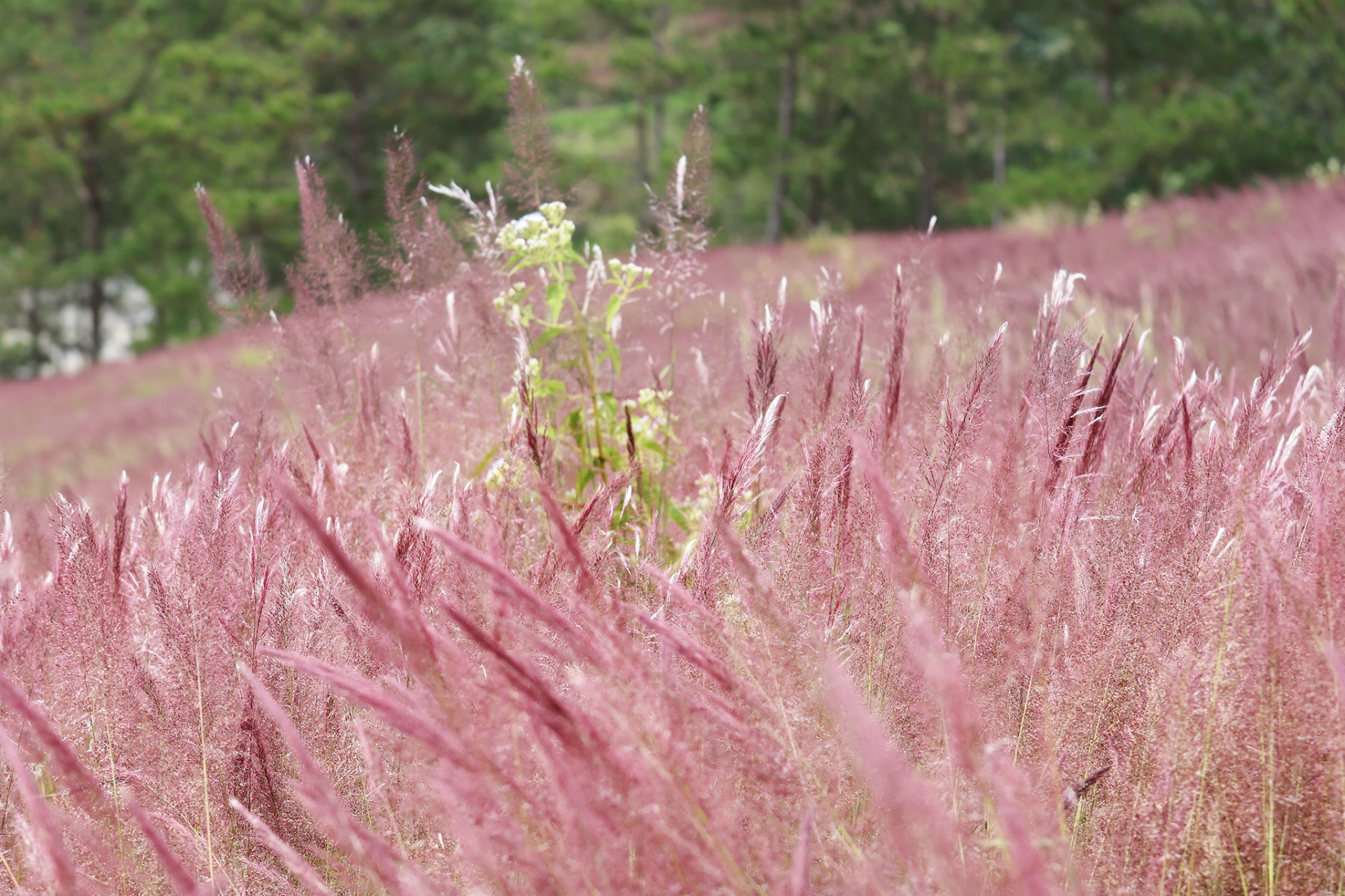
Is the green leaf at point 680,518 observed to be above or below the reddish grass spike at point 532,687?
below

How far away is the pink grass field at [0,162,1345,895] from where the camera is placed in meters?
0.68

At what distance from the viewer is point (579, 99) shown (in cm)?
2719

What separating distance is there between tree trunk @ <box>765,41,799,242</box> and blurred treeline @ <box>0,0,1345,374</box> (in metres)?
0.08

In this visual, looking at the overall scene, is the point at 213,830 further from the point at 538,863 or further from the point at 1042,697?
the point at 1042,697

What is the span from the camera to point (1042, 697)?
3.10 ft

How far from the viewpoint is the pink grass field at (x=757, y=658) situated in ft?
2.23

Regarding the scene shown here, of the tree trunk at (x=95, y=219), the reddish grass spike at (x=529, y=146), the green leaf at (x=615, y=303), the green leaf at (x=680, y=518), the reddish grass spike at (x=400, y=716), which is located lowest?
the tree trunk at (x=95, y=219)

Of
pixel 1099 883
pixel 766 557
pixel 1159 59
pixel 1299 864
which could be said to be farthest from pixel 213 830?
pixel 1159 59

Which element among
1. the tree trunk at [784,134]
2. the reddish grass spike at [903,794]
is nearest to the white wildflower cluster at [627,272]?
the reddish grass spike at [903,794]

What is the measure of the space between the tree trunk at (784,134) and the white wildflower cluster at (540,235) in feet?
68.9

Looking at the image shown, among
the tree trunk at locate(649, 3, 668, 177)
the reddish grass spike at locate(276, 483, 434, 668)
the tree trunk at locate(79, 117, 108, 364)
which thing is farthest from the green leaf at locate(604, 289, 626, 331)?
the tree trunk at locate(79, 117, 108, 364)

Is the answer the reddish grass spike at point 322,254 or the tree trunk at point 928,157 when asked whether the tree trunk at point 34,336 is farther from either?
the reddish grass spike at point 322,254

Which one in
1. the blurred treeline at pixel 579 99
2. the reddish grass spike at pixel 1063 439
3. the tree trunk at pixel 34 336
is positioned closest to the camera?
the reddish grass spike at pixel 1063 439

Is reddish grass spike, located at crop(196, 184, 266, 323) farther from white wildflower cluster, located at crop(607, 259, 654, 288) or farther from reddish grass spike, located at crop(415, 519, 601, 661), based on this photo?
reddish grass spike, located at crop(415, 519, 601, 661)
